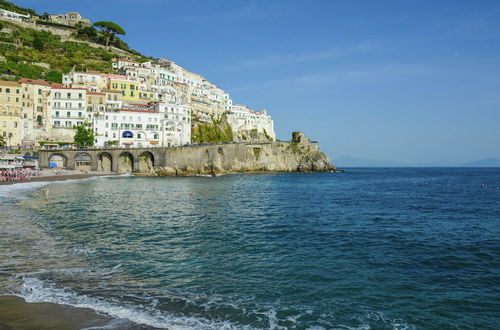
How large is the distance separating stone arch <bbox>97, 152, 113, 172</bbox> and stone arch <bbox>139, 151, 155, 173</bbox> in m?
6.04

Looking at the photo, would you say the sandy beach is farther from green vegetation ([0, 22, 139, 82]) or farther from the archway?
green vegetation ([0, 22, 139, 82])

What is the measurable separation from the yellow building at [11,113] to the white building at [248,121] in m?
→ 59.0

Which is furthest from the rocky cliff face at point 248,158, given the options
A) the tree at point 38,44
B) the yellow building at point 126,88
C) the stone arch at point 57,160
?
the tree at point 38,44

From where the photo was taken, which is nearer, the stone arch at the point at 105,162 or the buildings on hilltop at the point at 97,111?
the buildings on hilltop at the point at 97,111

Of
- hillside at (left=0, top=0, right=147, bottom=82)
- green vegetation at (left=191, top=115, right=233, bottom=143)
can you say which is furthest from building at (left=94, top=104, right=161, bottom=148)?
hillside at (left=0, top=0, right=147, bottom=82)

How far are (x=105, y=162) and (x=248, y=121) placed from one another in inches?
2419

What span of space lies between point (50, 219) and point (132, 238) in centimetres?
852

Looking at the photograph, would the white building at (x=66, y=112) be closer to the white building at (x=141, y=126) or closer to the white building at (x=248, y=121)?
the white building at (x=141, y=126)

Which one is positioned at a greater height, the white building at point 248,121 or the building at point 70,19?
the building at point 70,19

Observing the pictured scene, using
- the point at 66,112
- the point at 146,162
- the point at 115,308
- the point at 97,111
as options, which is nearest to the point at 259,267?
the point at 115,308

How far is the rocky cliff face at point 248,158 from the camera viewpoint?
3071 inches

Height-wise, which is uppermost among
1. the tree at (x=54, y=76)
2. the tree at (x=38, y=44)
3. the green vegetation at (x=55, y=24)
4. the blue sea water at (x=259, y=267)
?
the green vegetation at (x=55, y=24)

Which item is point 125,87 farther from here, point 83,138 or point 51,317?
point 51,317

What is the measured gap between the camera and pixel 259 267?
44.5 feet
